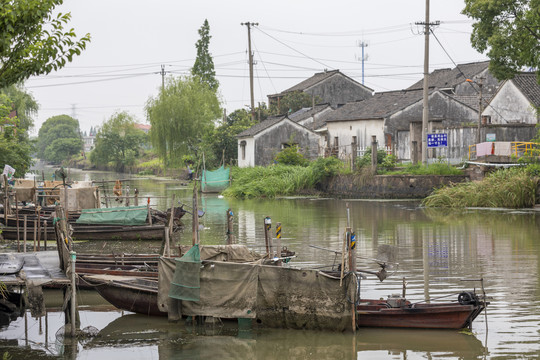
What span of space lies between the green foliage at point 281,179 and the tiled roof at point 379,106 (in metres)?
7.12

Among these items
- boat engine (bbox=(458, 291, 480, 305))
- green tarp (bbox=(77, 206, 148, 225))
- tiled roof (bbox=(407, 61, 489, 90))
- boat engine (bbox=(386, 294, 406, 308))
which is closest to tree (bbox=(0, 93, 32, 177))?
green tarp (bbox=(77, 206, 148, 225))

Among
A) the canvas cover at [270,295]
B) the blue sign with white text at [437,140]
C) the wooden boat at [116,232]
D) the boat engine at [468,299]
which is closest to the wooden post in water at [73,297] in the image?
the canvas cover at [270,295]

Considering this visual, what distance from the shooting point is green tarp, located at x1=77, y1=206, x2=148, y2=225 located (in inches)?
1154

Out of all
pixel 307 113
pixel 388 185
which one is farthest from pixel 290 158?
pixel 307 113

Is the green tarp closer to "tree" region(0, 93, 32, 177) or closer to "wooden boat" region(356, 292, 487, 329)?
"tree" region(0, 93, 32, 177)

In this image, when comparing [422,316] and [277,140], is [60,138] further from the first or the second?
[422,316]

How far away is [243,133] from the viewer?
199 feet

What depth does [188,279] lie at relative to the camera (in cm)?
1542

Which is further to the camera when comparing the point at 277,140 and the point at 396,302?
the point at 277,140

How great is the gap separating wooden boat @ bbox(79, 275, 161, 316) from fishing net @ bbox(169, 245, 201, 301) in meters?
0.84

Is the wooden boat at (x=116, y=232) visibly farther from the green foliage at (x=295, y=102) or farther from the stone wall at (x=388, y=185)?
the green foliage at (x=295, y=102)

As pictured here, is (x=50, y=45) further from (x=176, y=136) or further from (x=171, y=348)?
(x=176, y=136)

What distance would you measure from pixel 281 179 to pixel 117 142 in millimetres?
53858

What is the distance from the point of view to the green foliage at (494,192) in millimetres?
36406
